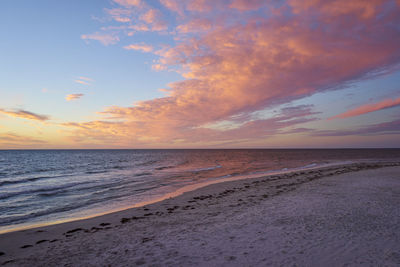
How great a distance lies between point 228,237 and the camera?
8.32 metres

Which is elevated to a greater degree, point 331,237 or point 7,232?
point 331,237

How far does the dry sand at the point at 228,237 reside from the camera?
6734 mm

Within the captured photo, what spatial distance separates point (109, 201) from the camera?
1758cm

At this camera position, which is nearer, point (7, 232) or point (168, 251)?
point (168, 251)

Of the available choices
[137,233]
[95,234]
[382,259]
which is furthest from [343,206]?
[95,234]

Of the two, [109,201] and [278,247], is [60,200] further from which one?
[278,247]

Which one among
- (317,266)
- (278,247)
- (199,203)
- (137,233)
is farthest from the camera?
(199,203)

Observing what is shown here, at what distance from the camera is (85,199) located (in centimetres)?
1830

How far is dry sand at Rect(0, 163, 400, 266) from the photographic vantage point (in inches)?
265

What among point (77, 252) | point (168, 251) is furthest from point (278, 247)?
point (77, 252)

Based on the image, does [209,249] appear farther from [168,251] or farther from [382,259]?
[382,259]

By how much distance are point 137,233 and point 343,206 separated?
11844 millimetres

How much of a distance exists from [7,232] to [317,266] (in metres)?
14.7

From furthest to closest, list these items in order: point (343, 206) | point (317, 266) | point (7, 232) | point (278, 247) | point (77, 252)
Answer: point (343, 206) < point (7, 232) < point (77, 252) < point (278, 247) < point (317, 266)
